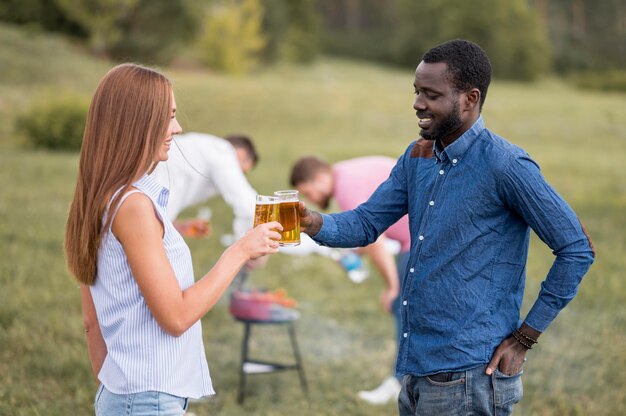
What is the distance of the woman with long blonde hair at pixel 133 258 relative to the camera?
2.47 m

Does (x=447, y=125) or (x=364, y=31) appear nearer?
(x=447, y=125)

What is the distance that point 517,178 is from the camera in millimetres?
2707

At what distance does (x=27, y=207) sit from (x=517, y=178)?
32.7 feet

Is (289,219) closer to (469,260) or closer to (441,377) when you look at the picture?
(469,260)

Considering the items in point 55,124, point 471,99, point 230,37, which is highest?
point 471,99

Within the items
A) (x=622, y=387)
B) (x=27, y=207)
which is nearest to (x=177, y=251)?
(x=622, y=387)

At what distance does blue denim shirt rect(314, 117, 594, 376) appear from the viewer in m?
2.71

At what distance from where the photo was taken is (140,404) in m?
2.55

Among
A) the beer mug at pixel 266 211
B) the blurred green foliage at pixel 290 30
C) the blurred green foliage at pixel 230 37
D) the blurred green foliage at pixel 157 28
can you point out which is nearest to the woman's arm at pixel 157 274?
the beer mug at pixel 266 211

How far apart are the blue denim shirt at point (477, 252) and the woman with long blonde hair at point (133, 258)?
2.29 ft

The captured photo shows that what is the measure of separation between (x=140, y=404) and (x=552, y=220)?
145 cm

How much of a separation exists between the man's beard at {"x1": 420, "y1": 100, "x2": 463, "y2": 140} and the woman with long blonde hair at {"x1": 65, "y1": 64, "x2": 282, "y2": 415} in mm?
775

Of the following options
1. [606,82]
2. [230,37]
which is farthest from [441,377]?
[230,37]

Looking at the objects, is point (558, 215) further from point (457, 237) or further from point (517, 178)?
point (457, 237)
